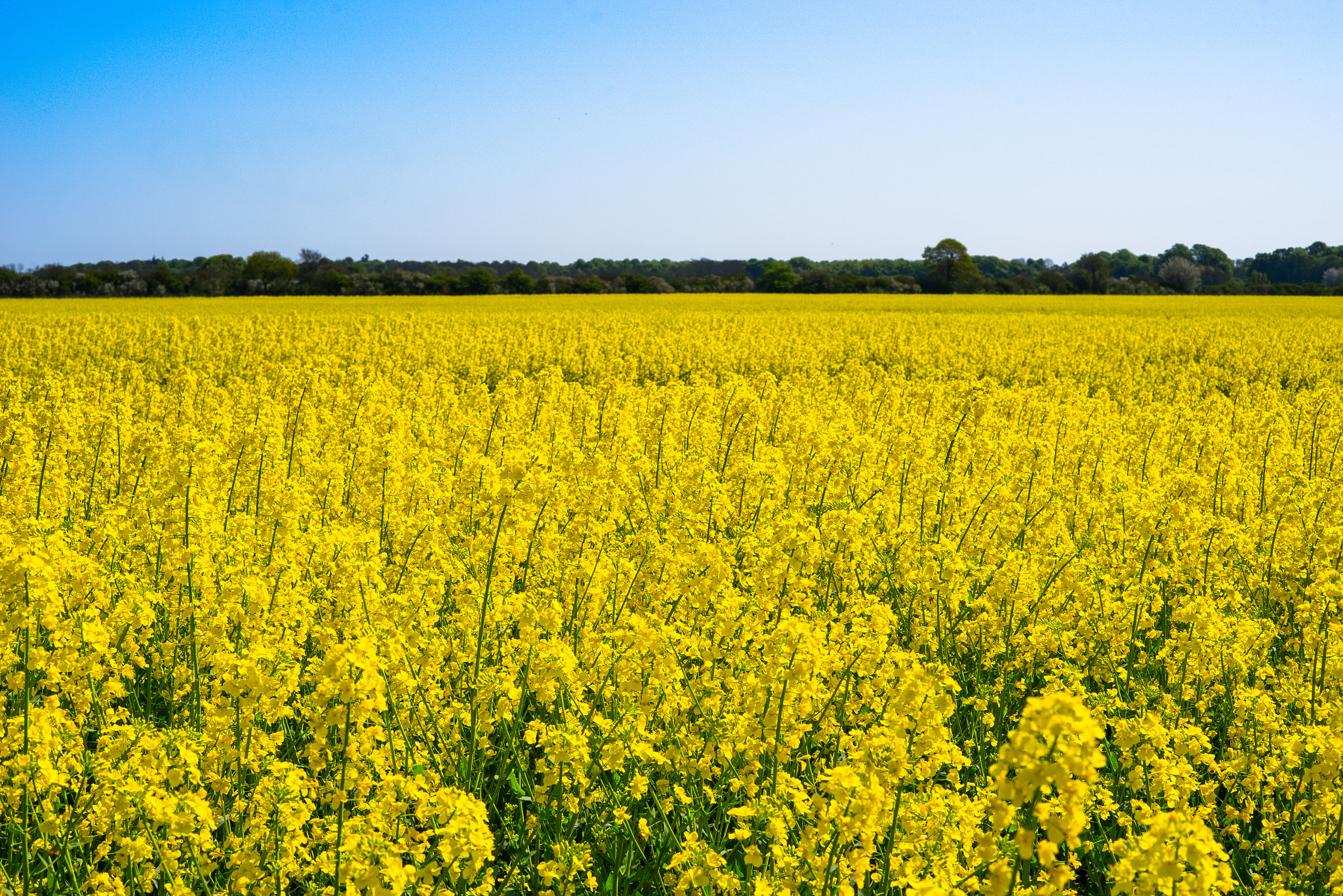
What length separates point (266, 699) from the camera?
3010mm

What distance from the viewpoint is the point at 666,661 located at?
3361mm

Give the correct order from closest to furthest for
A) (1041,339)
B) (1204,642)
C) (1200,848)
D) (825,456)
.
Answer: (1200,848) < (1204,642) < (825,456) < (1041,339)

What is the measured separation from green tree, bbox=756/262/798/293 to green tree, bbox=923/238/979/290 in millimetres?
12215

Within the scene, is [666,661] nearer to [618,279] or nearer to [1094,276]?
[618,279]

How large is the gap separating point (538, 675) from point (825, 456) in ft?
11.0

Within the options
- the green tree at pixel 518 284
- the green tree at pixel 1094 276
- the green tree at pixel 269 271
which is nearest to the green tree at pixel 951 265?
the green tree at pixel 1094 276

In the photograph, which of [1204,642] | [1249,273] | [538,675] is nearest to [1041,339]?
[1204,642]

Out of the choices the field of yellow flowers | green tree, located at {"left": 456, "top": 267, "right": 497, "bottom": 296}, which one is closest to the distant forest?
green tree, located at {"left": 456, "top": 267, "right": 497, "bottom": 296}

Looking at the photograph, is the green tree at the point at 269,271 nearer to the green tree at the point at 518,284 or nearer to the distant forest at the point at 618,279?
the distant forest at the point at 618,279

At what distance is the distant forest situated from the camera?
58531mm

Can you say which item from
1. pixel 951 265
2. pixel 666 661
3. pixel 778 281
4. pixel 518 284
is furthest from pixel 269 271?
pixel 666 661

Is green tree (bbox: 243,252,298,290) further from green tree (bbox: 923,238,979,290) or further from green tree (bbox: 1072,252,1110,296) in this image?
green tree (bbox: 1072,252,1110,296)

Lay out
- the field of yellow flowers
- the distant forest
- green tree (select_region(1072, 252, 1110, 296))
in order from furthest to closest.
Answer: green tree (select_region(1072, 252, 1110, 296)) < the distant forest < the field of yellow flowers

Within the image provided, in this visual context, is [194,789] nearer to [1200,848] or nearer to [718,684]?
[718,684]
